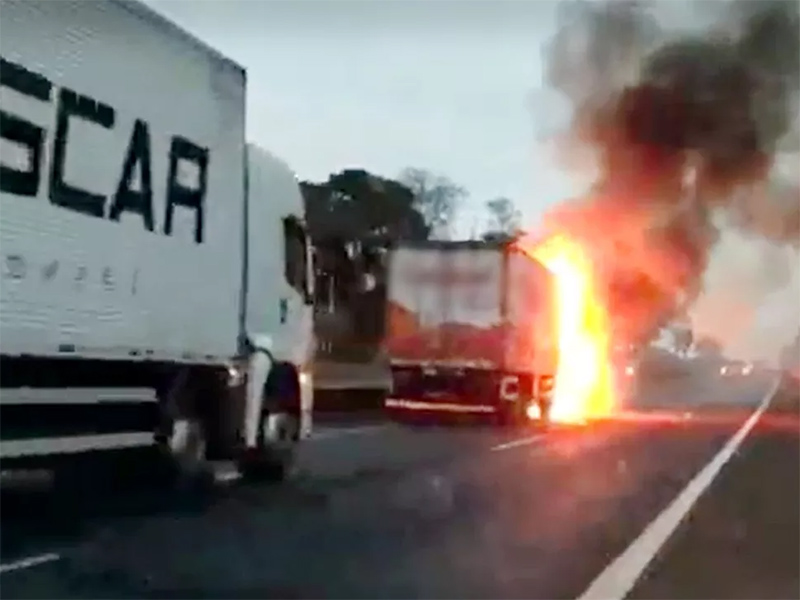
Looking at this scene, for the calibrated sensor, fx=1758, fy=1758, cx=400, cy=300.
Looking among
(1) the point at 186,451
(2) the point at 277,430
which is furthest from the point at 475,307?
(1) the point at 186,451

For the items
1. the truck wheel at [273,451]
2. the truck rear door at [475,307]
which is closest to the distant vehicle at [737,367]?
the truck rear door at [475,307]

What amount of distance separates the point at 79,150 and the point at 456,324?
22021 millimetres

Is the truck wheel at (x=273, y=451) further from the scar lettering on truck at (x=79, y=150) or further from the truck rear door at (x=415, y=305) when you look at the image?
the truck rear door at (x=415, y=305)

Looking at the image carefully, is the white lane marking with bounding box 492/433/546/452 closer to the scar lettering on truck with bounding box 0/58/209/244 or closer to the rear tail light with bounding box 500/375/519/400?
the rear tail light with bounding box 500/375/519/400

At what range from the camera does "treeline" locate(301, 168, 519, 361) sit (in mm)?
21141

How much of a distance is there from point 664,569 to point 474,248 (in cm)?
2278

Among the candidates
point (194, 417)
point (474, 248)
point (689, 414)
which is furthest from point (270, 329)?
point (689, 414)

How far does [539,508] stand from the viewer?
59.0ft

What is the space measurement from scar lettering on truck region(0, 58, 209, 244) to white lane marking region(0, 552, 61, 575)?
2.72 metres

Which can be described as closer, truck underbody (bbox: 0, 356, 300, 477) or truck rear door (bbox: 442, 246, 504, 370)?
truck underbody (bbox: 0, 356, 300, 477)

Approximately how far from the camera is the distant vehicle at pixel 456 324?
35.6 meters

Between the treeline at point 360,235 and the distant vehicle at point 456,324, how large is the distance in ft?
2.24

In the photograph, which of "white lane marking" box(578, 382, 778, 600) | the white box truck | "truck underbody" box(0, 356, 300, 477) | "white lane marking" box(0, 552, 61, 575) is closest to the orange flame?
"white lane marking" box(578, 382, 778, 600)

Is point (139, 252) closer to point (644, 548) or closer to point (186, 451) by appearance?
point (186, 451)
